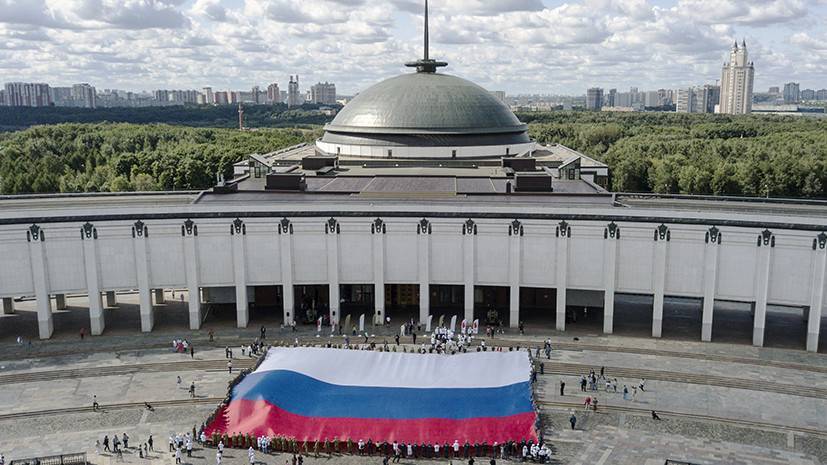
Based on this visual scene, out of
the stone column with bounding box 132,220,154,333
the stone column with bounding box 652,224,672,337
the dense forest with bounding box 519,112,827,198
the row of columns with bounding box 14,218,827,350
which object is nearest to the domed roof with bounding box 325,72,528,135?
the row of columns with bounding box 14,218,827,350

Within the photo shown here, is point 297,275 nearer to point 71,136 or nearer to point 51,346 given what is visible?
point 51,346

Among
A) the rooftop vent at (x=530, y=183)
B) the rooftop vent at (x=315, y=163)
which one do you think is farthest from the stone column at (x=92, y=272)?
the rooftop vent at (x=530, y=183)

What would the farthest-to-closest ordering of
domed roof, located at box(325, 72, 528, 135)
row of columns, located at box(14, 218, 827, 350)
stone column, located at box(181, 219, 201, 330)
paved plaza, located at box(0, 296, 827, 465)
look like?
domed roof, located at box(325, 72, 528, 135)
stone column, located at box(181, 219, 201, 330)
row of columns, located at box(14, 218, 827, 350)
paved plaza, located at box(0, 296, 827, 465)

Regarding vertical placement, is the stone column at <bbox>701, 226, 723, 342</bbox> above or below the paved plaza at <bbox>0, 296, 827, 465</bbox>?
above

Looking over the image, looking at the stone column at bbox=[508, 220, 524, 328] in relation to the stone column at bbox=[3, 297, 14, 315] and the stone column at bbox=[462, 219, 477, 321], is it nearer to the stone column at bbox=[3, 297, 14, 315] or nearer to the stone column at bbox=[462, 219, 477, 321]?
the stone column at bbox=[462, 219, 477, 321]

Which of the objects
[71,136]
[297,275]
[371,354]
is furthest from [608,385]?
[71,136]

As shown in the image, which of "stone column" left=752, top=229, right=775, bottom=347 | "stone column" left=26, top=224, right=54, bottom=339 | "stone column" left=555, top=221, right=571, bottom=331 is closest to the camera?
"stone column" left=752, top=229, right=775, bottom=347
